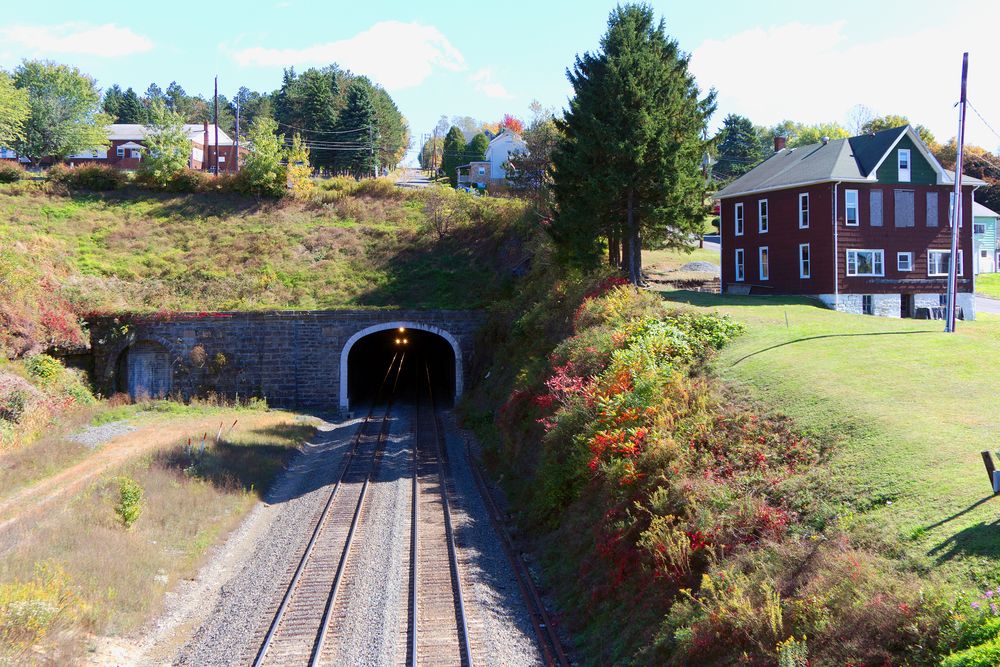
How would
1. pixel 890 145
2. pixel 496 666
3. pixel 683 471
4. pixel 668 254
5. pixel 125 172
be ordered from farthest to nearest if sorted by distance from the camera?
pixel 125 172, pixel 668 254, pixel 890 145, pixel 683 471, pixel 496 666

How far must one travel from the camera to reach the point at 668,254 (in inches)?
1996

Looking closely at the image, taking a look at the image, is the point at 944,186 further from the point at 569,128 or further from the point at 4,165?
the point at 4,165

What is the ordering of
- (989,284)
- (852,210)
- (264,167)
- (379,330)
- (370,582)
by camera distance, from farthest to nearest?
(264,167) < (989,284) < (379,330) < (852,210) < (370,582)

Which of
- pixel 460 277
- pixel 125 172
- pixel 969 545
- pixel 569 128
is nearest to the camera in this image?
pixel 969 545

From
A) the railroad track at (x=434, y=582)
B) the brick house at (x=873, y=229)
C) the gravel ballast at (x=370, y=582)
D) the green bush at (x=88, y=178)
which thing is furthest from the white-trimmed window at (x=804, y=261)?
the green bush at (x=88, y=178)

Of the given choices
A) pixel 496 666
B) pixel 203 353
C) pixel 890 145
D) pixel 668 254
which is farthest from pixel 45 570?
pixel 668 254

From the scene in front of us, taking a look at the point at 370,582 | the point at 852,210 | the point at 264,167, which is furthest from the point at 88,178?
the point at 370,582

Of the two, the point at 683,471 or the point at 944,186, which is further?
the point at 944,186

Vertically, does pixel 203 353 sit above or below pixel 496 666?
above

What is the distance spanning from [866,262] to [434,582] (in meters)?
27.9

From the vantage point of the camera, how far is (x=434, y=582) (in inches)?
574

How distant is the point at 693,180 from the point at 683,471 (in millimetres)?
17975

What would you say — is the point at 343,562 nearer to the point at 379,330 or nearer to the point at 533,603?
the point at 533,603

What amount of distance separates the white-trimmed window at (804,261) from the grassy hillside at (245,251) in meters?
15.2
